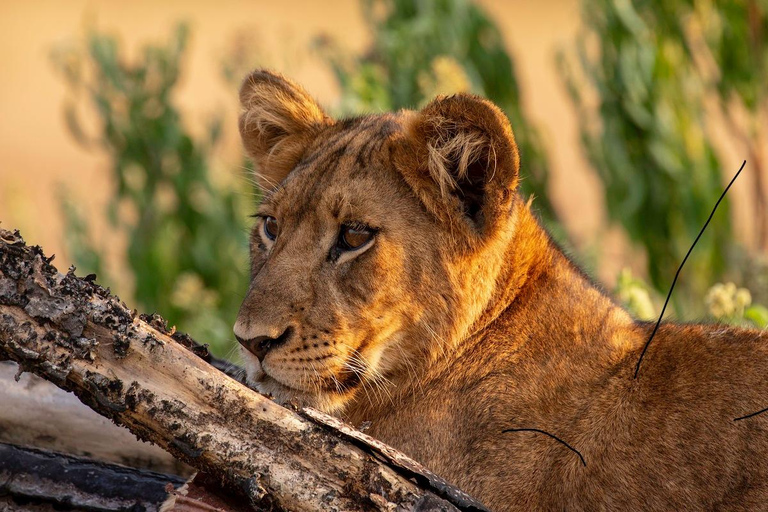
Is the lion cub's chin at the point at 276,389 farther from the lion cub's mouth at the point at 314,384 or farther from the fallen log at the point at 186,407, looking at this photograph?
the fallen log at the point at 186,407

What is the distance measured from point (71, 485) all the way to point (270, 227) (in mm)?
1293

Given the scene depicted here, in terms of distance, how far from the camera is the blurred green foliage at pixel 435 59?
863cm

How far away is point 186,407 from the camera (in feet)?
9.53

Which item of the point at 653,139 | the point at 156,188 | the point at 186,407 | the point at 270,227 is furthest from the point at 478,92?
the point at 186,407

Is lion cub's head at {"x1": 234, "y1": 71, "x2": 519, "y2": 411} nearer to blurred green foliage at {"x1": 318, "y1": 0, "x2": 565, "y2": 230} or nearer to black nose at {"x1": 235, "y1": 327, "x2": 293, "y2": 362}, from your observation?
black nose at {"x1": 235, "y1": 327, "x2": 293, "y2": 362}

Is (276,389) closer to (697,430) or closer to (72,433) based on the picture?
(72,433)

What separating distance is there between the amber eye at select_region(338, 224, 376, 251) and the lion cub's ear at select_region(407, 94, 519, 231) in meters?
0.30

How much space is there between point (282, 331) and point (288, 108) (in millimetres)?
1281

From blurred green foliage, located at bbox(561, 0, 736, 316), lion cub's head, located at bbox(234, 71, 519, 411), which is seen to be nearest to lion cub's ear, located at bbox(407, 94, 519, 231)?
lion cub's head, located at bbox(234, 71, 519, 411)

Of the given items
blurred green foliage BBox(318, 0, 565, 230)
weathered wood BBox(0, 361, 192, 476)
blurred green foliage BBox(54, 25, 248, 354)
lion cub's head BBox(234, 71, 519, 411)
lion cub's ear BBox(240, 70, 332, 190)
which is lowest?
weathered wood BBox(0, 361, 192, 476)

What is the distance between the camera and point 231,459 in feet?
9.45

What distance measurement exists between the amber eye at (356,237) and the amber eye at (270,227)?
0.43m

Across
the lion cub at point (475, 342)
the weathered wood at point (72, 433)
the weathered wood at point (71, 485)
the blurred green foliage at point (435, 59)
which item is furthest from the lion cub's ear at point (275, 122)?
the blurred green foliage at point (435, 59)

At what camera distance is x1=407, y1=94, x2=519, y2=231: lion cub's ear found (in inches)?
143
